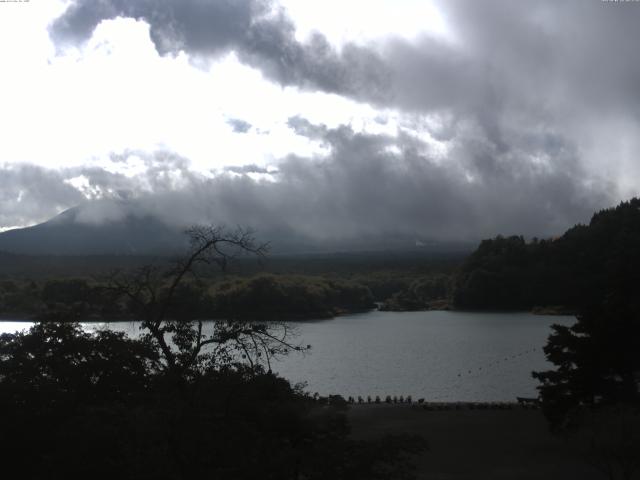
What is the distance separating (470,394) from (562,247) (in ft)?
174

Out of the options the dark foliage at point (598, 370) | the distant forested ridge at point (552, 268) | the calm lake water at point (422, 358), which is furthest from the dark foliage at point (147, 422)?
the distant forested ridge at point (552, 268)

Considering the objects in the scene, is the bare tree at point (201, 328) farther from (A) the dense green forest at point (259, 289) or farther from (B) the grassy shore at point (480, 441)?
(A) the dense green forest at point (259, 289)

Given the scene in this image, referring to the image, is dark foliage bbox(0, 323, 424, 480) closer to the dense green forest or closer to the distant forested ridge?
the dense green forest

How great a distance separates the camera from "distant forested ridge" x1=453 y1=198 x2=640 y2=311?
71812 millimetres

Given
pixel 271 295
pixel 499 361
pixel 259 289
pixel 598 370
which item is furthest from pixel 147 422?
pixel 271 295

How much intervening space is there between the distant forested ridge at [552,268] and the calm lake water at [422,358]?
11.1 m

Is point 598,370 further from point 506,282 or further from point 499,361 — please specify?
point 506,282

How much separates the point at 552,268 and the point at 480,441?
197 ft

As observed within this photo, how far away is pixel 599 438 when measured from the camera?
12664 mm

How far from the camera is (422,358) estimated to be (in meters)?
39.8

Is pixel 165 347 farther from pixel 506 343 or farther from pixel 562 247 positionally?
pixel 562 247

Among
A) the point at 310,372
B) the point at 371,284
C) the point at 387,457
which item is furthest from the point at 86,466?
the point at 371,284

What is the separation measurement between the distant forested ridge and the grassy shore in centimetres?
5196

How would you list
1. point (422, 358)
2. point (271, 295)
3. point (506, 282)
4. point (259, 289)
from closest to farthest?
point (422, 358)
point (259, 289)
point (271, 295)
point (506, 282)
